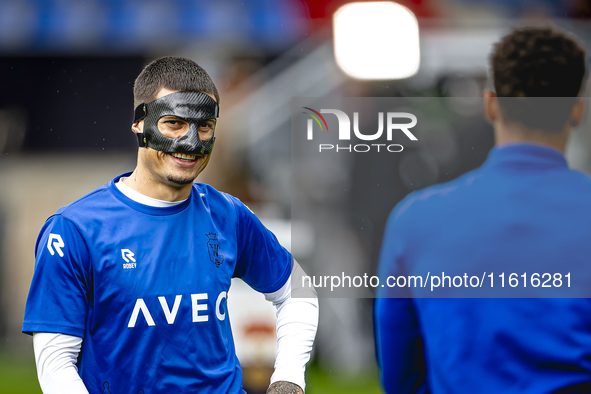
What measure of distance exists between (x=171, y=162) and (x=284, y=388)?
880 millimetres

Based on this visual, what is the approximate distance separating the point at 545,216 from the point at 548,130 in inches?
Result: 13.5

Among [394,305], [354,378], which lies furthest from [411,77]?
[354,378]

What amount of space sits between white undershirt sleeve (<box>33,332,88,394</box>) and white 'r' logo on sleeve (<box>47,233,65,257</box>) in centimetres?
24

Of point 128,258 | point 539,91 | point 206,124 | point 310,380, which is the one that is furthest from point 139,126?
point 310,380

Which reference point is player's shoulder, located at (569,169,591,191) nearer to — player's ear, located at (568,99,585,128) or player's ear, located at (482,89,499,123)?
player's ear, located at (568,99,585,128)

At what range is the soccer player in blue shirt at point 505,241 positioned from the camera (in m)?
1.95

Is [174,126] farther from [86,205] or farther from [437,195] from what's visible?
[437,195]

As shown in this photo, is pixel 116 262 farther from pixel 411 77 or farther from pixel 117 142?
pixel 117 142

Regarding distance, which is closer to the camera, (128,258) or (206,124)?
(128,258)

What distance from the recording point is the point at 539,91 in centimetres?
204

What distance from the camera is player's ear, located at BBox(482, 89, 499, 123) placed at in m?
2.12

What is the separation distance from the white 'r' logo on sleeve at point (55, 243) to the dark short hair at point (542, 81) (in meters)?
1.68

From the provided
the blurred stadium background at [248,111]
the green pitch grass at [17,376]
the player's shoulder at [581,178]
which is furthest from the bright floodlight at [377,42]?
the green pitch grass at [17,376]

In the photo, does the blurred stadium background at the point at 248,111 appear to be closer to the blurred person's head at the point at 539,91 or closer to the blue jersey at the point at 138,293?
the blurred person's head at the point at 539,91
